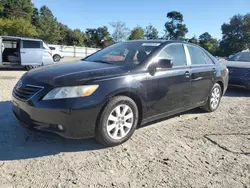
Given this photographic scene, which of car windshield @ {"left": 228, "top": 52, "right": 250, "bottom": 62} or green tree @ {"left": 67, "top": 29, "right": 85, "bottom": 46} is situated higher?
green tree @ {"left": 67, "top": 29, "right": 85, "bottom": 46}

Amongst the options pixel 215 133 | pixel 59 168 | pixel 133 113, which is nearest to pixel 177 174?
pixel 133 113

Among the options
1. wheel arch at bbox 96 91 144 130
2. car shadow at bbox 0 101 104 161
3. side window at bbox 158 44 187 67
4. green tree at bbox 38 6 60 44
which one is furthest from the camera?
green tree at bbox 38 6 60 44

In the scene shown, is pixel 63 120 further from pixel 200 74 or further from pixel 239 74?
pixel 239 74

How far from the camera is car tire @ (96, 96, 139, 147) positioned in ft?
10.8

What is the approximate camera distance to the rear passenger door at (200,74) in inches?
185

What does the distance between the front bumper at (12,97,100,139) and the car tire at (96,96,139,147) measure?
0.41 feet

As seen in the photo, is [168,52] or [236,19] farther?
[236,19]

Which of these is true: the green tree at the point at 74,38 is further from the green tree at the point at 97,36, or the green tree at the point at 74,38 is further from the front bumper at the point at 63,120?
the front bumper at the point at 63,120

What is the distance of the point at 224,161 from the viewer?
3.23m

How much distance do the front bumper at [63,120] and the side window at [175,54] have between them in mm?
1649

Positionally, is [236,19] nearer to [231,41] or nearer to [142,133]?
[231,41]

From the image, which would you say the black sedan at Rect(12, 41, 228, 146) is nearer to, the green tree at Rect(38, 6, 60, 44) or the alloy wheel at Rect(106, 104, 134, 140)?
the alloy wheel at Rect(106, 104, 134, 140)

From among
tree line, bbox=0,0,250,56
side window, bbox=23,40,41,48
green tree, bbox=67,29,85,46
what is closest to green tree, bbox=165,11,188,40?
tree line, bbox=0,0,250,56

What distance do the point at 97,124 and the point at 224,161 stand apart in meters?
1.70
